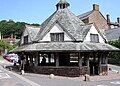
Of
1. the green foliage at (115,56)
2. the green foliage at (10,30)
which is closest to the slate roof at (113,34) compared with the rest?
the green foliage at (115,56)

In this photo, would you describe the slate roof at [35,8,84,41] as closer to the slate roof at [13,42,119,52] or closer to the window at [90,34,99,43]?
the slate roof at [13,42,119,52]

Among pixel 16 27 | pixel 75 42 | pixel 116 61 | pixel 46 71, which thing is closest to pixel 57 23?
pixel 75 42

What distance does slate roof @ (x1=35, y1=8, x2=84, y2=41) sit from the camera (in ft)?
86.3

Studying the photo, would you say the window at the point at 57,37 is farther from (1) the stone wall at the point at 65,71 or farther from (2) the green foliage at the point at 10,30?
(2) the green foliage at the point at 10,30

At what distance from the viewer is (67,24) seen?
27641 mm

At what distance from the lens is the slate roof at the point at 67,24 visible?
1036 inches

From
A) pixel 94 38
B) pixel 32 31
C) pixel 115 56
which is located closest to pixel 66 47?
pixel 94 38

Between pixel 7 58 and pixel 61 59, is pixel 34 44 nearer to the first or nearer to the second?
pixel 61 59

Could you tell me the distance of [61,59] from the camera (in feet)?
92.1

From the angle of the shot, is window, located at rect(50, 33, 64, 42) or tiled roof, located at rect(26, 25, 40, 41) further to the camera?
tiled roof, located at rect(26, 25, 40, 41)

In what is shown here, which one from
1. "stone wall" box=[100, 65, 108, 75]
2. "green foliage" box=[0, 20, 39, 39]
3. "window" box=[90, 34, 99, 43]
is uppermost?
"green foliage" box=[0, 20, 39, 39]

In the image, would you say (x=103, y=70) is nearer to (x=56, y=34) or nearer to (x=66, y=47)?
(x=66, y=47)

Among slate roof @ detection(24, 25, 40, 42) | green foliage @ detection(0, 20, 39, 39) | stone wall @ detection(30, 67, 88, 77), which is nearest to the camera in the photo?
stone wall @ detection(30, 67, 88, 77)

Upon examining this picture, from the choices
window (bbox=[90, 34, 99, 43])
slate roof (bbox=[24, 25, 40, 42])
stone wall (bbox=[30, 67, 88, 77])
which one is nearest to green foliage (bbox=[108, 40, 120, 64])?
window (bbox=[90, 34, 99, 43])
